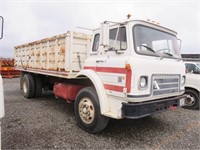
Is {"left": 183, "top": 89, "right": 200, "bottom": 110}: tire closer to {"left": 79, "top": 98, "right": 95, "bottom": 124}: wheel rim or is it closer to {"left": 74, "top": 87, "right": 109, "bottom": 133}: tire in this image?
{"left": 74, "top": 87, "right": 109, "bottom": 133}: tire

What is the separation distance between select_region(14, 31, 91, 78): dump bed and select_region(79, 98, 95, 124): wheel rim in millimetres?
945

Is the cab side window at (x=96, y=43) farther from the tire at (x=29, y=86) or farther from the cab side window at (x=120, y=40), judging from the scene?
the tire at (x=29, y=86)

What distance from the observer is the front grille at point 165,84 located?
3.26 meters

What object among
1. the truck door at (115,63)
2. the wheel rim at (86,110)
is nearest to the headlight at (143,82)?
the truck door at (115,63)

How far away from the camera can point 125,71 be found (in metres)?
3.10

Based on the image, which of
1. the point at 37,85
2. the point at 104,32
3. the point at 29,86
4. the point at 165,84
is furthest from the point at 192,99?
the point at 29,86

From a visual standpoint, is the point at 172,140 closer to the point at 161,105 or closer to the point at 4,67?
the point at 161,105

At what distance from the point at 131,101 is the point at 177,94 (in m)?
1.42

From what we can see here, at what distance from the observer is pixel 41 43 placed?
597cm

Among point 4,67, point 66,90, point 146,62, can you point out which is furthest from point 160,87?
point 4,67

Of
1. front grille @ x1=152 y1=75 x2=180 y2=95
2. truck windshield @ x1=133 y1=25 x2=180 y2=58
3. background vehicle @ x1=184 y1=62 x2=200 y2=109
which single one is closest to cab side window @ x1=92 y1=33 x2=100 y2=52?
truck windshield @ x1=133 y1=25 x2=180 y2=58

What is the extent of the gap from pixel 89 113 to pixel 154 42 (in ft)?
6.68

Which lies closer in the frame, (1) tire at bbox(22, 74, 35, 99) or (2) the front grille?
(2) the front grille

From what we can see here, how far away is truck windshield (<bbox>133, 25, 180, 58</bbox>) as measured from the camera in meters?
3.30
